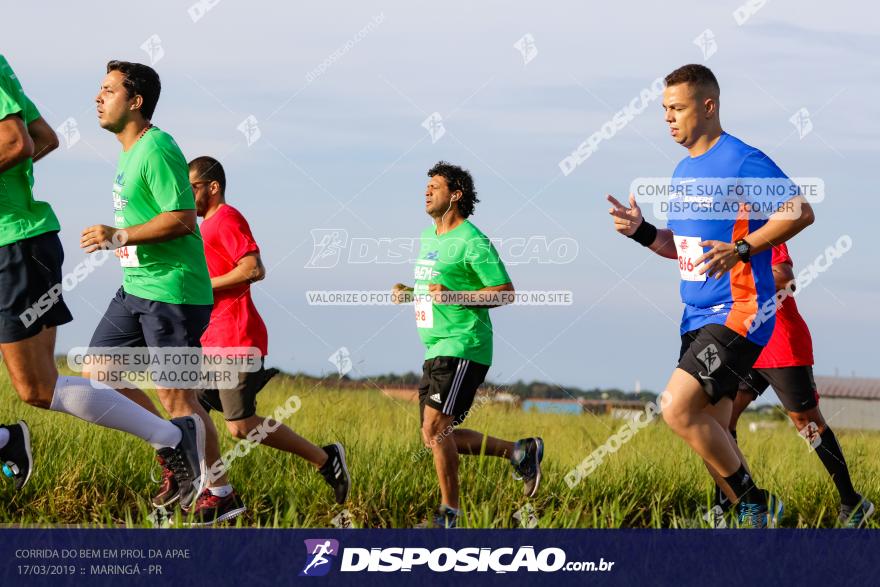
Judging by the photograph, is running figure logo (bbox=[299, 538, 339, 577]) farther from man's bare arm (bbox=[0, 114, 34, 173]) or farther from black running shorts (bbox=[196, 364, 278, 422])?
man's bare arm (bbox=[0, 114, 34, 173])

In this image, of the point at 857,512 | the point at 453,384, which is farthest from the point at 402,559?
the point at 857,512

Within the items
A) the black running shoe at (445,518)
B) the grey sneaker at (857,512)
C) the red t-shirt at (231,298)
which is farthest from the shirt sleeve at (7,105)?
the grey sneaker at (857,512)

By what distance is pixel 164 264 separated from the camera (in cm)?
589

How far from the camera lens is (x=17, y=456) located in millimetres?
6051

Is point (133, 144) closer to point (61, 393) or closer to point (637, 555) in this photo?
point (61, 393)

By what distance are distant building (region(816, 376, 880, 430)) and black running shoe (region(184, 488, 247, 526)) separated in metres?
20.5

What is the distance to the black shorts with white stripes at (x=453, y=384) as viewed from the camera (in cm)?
644

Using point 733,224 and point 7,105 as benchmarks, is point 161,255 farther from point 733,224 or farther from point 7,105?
point 733,224

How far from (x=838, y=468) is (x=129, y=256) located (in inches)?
167

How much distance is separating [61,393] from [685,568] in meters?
3.10

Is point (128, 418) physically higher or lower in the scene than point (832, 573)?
higher

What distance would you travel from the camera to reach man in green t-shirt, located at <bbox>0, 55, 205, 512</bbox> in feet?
18.1

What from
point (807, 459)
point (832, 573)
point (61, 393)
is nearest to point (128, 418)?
point (61, 393)

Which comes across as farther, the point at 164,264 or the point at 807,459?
the point at 807,459
